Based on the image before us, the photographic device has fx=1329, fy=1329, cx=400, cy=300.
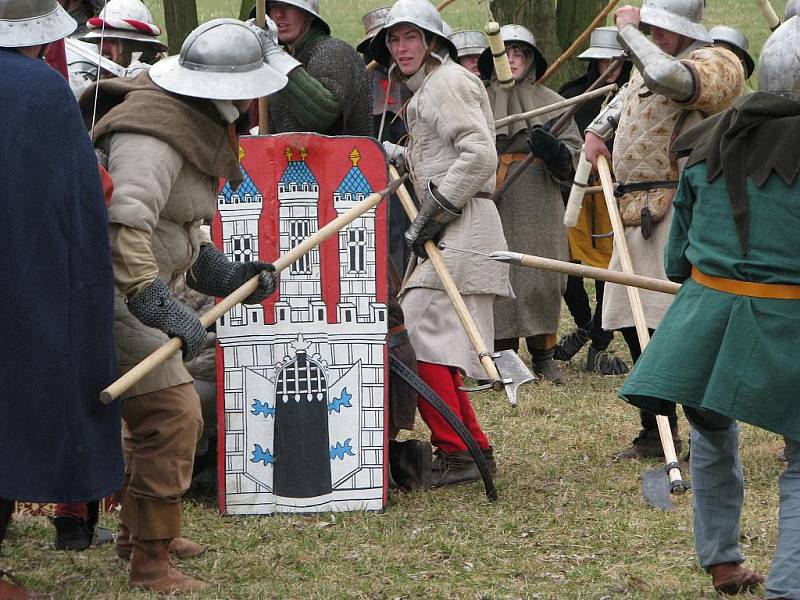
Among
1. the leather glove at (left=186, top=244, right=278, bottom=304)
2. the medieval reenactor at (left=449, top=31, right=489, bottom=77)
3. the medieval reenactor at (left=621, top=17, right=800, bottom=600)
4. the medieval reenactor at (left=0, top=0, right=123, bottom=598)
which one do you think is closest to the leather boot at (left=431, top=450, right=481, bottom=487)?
the leather glove at (left=186, top=244, right=278, bottom=304)

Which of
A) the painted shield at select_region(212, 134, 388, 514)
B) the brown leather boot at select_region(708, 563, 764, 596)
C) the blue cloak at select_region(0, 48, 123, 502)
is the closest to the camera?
the blue cloak at select_region(0, 48, 123, 502)

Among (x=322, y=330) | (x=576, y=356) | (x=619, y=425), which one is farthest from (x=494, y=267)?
(x=576, y=356)

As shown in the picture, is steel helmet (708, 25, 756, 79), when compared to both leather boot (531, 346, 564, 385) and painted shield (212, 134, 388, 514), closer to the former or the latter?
leather boot (531, 346, 564, 385)

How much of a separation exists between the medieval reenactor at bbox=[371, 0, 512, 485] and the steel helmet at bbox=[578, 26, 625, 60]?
241cm

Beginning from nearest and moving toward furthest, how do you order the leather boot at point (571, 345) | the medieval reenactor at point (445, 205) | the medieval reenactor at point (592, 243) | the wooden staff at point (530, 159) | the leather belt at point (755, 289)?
the leather belt at point (755, 289) → the medieval reenactor at point (445, 205) → the wooden staff at point (530, 159) → the medieval reenactor at point (592, 243) → the leather boot at point (571, 345)

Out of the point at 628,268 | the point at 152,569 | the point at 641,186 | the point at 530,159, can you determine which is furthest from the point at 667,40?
the point at 152,569

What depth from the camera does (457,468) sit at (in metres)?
5.31

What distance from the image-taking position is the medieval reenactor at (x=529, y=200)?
734 centimetres

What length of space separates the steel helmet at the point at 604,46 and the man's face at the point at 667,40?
7.01 feet

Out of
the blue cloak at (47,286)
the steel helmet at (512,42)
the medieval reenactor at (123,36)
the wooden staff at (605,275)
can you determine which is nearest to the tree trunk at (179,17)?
the steel helmet at (512,42)

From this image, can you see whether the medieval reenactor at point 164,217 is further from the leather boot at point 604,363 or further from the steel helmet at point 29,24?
the leather boot at point 604,363

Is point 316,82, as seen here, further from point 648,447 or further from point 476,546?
point 648,447

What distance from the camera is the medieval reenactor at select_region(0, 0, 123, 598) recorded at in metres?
3.29

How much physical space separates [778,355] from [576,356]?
508 cm
